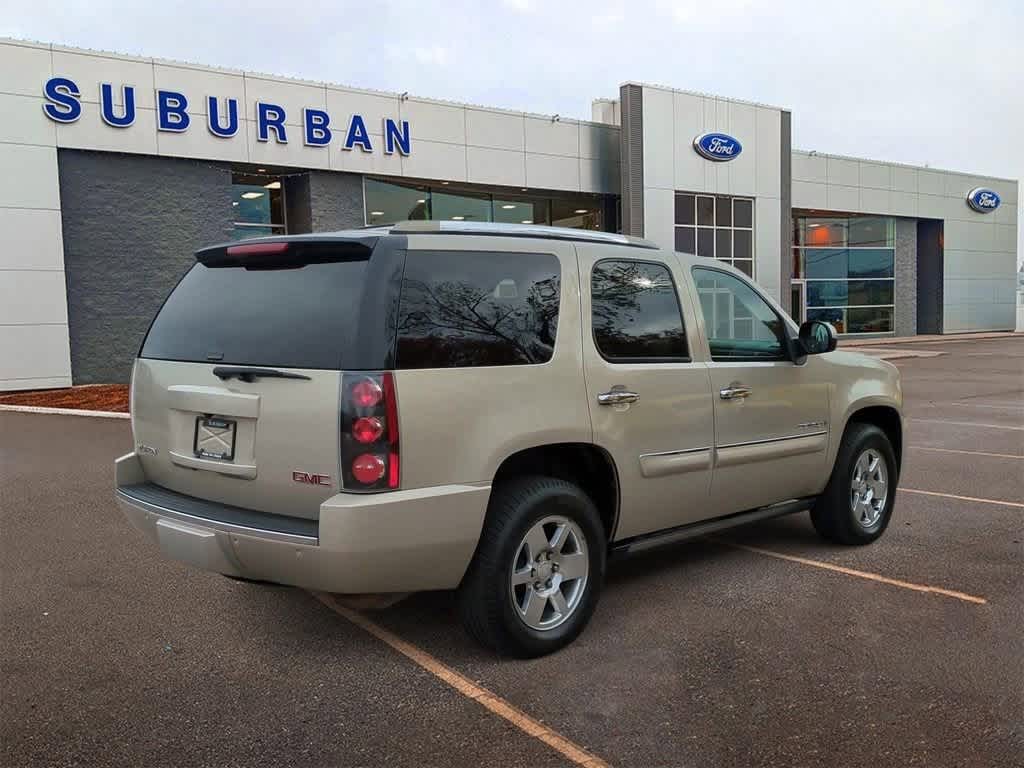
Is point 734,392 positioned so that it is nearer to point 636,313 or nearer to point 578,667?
point 636,313

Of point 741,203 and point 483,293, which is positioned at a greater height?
point 741,203

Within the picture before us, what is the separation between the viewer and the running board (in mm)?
4469

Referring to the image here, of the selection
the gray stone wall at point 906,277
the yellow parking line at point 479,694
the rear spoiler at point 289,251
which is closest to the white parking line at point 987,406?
the yellow parking line at point 479,694

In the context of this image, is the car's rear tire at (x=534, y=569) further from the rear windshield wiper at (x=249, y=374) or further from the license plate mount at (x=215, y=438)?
the license plate mount at (x=215, y=438)

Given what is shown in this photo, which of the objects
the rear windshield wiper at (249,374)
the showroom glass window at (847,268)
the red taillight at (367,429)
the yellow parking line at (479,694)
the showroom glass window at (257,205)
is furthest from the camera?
the showroom glass window at (847,268)

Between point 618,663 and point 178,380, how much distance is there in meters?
2.34

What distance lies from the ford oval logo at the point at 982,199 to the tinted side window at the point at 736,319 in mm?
40509

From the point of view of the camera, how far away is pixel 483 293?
3.93 meters

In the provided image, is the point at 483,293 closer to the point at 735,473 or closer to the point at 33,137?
the point at 735,473

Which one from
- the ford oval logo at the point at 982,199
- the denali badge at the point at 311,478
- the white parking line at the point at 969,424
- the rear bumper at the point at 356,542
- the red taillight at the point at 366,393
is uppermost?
the ford oval logo at the point at 982,199

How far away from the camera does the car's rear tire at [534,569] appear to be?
378cm

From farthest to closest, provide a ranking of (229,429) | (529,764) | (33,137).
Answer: (33,137) → (229,429) → (529,764)

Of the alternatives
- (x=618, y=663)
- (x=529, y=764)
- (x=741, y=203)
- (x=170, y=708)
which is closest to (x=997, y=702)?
(x=618, y=663)

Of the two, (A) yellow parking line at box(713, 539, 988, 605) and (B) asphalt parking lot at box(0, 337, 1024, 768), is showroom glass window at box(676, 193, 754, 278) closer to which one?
(A) yellow parking line at box(713, 539, 988, 605)
